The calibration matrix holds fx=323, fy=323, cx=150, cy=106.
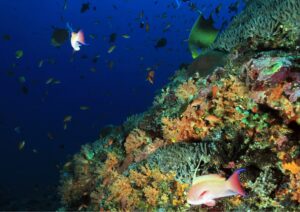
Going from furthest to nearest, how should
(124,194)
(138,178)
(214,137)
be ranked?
(124,194), (138,178), (214,137)

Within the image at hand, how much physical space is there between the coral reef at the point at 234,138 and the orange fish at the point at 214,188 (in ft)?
2.76

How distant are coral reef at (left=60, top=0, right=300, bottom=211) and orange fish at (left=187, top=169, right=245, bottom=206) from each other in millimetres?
841

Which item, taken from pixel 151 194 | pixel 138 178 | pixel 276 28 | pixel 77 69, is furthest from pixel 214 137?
pixel 77 69

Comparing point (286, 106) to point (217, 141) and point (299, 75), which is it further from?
point (217, 141)

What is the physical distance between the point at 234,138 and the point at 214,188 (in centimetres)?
142

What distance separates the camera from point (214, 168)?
3619 mm

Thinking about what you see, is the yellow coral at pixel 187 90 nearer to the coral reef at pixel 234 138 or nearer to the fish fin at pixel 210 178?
the coral reef at pixel 234 138

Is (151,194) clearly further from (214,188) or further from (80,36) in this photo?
(80,36)

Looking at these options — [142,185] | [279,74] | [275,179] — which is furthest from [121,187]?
[279,74]

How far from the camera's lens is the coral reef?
339 cm

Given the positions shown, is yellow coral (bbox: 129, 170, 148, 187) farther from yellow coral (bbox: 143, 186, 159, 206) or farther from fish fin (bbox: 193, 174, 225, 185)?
fish fin (bbox: 193, 174, 225, 185)

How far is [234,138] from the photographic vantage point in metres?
3.93

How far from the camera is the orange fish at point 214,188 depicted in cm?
258

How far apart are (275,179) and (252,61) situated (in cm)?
151
